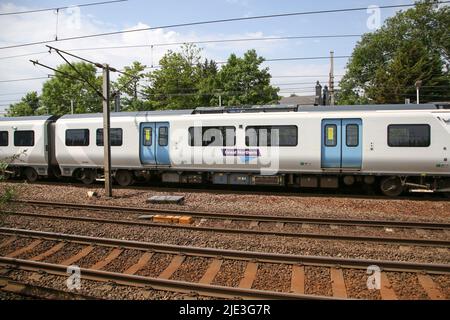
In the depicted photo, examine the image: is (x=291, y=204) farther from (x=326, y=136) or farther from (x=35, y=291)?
(x=35, y=291)

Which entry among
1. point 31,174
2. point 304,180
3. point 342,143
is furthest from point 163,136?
point 31,174

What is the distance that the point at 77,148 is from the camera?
53.7ft

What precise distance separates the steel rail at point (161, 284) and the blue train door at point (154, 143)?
27.8 feet

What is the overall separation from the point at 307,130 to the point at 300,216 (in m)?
4.20

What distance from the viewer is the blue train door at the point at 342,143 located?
1284cm

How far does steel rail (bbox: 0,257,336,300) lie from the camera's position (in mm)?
5387

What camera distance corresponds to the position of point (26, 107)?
180 ft

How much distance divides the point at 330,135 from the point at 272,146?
2.15 m

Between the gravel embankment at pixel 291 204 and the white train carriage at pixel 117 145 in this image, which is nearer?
the gravel embankment at pixel 291 204

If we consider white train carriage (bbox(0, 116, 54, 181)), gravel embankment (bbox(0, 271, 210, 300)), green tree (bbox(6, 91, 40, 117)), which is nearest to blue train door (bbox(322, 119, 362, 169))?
gravel embankment (bbox(0, 271, 210, 300))

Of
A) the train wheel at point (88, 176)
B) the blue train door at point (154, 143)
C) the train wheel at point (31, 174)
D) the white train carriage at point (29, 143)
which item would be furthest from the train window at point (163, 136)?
the train wheel at point (31, 174)

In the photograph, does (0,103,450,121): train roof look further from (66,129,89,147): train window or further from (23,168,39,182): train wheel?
(23,168,39,182): train wheel

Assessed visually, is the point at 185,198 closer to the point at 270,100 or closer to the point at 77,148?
the point at 77,148

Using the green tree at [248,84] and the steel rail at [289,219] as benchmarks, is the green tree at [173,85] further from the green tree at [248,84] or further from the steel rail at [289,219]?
the steel rail at [289,219]
